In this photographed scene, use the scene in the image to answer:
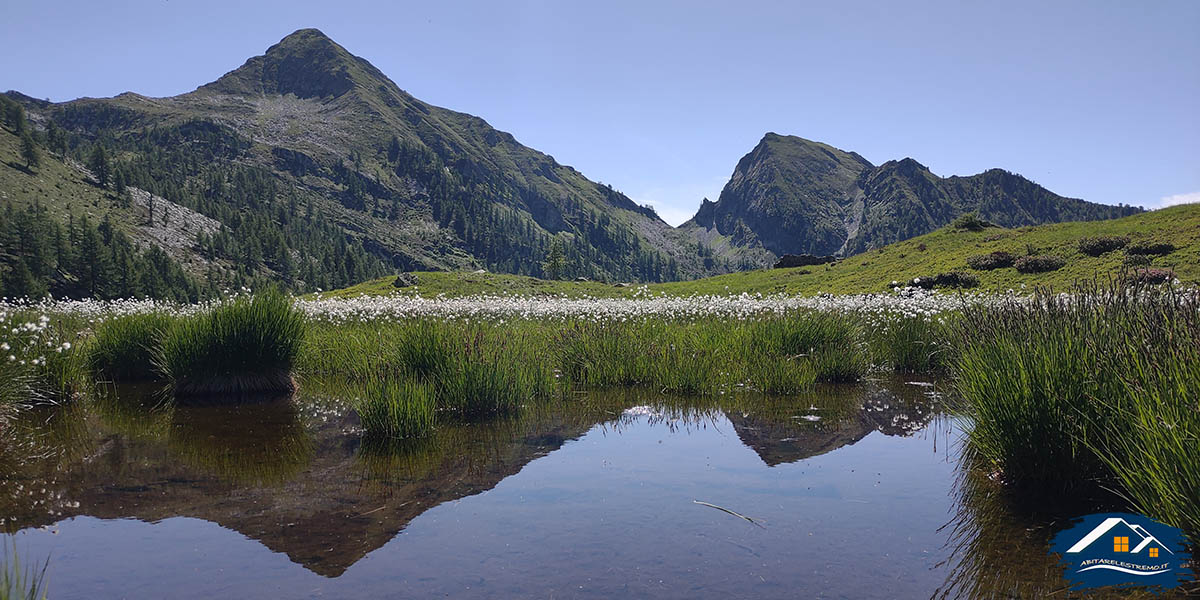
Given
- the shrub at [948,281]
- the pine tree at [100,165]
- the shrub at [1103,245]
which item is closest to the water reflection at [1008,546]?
the shrub at [948,281]

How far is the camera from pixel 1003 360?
7055mm

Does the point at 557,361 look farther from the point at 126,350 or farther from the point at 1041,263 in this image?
the point at 1041,263

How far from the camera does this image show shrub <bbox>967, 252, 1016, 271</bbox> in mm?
39281

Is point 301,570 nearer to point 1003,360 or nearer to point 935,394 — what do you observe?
point 1003,360

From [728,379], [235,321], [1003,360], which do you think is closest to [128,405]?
[235,321]

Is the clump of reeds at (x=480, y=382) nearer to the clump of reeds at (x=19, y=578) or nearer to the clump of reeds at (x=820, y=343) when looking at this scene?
the clump of reeds at (x=820, y=343)

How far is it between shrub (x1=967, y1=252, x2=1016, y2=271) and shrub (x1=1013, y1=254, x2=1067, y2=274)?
1.93m

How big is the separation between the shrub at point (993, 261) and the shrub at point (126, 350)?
40572mm

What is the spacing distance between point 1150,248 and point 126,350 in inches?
1719

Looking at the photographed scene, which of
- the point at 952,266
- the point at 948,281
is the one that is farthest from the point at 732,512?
the point at 952,266

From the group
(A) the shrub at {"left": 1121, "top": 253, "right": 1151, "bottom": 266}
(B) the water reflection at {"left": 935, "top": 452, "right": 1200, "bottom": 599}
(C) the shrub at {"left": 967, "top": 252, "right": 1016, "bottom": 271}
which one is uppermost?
(C) the shrub at {"left": 967, "top": 252, "right": 1016, "bottom": 271}

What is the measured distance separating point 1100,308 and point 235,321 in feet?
46.5

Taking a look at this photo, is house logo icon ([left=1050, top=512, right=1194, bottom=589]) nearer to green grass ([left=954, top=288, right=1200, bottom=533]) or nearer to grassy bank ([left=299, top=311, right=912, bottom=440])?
green grass ([left=954, top=288, right=1200, bottom=533])

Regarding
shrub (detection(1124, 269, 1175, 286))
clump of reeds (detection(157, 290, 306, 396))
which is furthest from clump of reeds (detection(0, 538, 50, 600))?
shrub (detection(1124, 269, 1175, 286))
